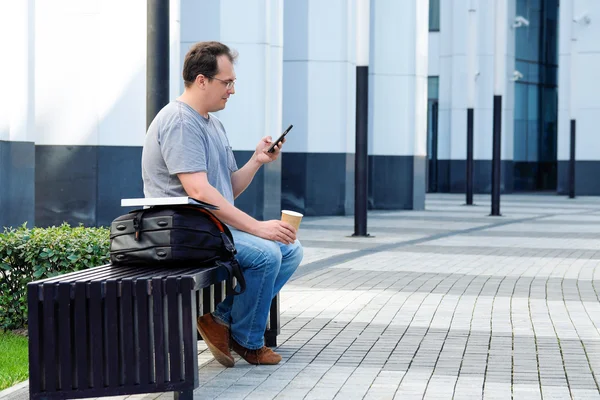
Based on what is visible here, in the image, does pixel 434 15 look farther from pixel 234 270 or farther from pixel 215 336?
pixel 234 270

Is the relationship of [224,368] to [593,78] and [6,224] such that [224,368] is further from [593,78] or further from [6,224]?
[593,78]

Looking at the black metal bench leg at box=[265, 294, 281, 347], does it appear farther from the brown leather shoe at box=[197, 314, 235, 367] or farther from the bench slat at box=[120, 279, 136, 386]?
the bench slat at box=[120, 279, 136, 386]

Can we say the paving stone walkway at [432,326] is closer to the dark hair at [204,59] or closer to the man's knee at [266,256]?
the man's knee at [266,256]

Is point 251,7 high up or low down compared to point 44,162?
up

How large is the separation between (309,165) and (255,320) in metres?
15.5

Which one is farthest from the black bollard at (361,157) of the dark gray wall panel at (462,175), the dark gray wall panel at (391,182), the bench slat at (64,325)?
the dark gray wall panel at (462,175)

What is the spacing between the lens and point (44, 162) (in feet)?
47.6

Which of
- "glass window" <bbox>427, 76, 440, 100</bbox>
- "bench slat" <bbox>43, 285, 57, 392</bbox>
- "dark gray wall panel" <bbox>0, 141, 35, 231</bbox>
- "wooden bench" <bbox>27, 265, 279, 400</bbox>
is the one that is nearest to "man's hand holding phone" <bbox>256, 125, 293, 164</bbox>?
"wooden bench" <bbox>27, 265, 279, 400</bbox>

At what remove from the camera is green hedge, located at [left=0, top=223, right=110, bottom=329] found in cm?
686

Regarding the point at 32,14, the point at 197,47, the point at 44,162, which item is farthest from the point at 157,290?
the point at 44,162

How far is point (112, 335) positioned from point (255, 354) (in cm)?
133

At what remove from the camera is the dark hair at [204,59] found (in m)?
5.60

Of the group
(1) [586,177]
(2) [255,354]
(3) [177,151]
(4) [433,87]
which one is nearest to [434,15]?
(4) [433,87]

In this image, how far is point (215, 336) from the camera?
580 cm
